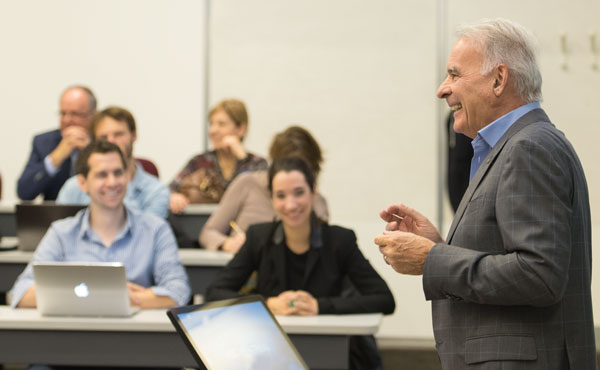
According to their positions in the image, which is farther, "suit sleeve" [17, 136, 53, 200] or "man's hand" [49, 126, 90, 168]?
"suit sleeve" [17, 136, 53, 200]

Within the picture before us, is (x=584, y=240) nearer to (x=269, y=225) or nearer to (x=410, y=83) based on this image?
(x=269, y=225)

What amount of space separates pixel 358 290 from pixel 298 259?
25 centimetres

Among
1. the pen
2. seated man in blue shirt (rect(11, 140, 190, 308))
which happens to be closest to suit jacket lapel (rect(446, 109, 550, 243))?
seated man in blue shirt (rect(11, 140, 190, 308))

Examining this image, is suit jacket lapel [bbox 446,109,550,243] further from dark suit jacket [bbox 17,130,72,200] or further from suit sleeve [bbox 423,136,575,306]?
dark suit jacket [bbox 17,130,72,200]

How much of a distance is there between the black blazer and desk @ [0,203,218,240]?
109cm

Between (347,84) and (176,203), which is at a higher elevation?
(347,84)

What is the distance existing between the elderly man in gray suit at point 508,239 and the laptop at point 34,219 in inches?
88.2

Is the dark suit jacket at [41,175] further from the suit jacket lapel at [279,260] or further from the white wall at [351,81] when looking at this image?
the suit jacket lapel at [279,260]

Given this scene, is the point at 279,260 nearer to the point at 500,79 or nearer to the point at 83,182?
the point at 83,182

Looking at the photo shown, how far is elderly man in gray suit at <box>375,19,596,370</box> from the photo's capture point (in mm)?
1339

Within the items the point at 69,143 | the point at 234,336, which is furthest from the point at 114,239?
the point at 234,336

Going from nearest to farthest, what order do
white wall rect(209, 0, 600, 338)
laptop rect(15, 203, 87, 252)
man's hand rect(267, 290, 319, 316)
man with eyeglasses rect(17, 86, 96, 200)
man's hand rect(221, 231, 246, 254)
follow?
man's hand rect(267, 290, 319, 316), laptop rect(15, 203, 87, 252), man's hand rect(221, 231, 246, 254), man with eyeglasses rect(17, 86, 96, 200), white wall rect(209, 0, 600, 338)

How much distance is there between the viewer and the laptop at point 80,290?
2.57 m

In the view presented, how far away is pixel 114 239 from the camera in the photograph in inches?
123
